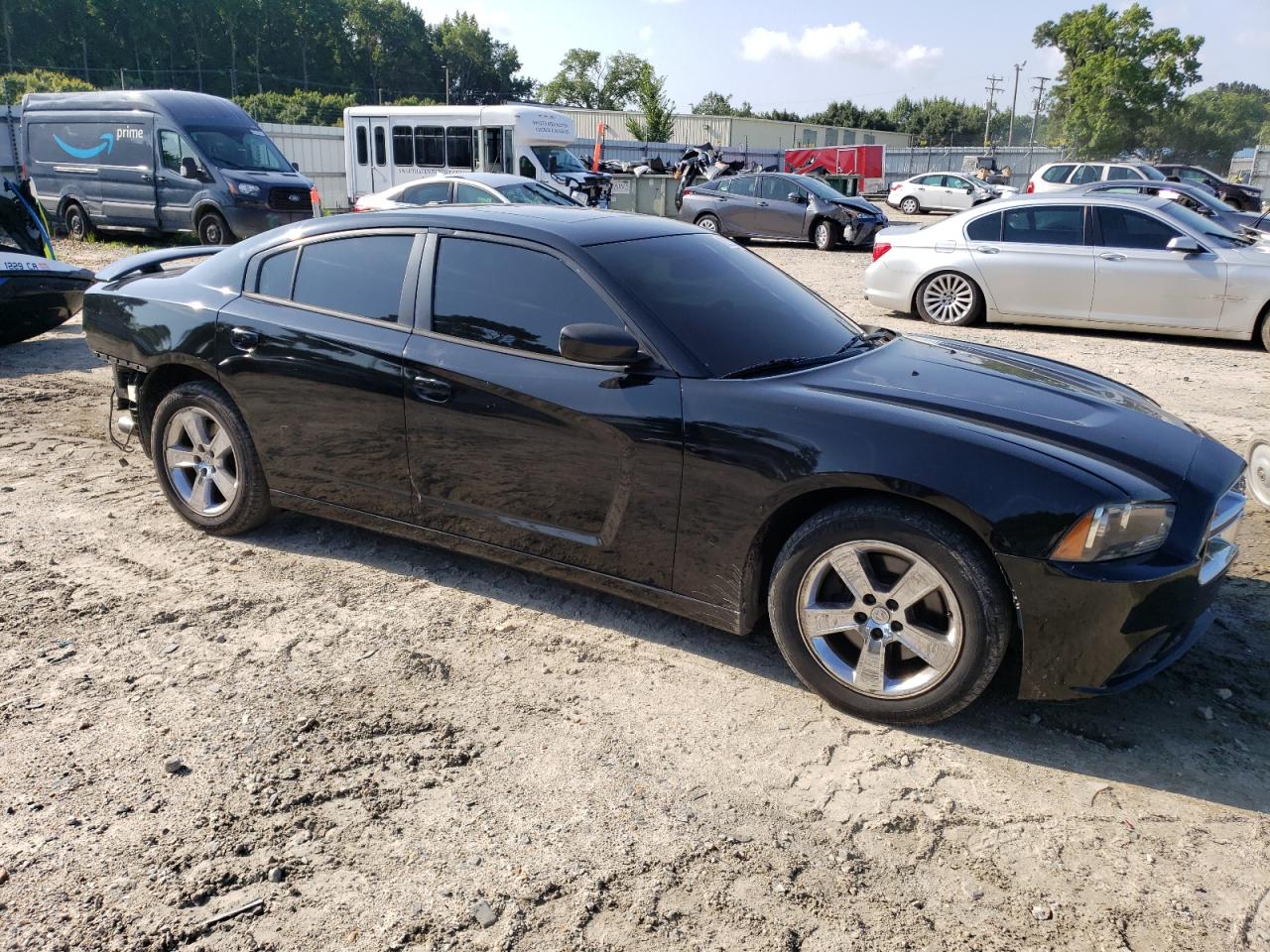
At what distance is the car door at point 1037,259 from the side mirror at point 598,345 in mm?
8572

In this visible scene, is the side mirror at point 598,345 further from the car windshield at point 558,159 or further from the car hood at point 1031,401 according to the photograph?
the car windshield at point 558,159

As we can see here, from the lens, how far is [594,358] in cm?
355

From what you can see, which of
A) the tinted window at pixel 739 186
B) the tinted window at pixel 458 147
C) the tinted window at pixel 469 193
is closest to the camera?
the tinted window at pixel 469 193

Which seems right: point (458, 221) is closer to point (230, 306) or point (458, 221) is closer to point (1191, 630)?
point (230, 306)

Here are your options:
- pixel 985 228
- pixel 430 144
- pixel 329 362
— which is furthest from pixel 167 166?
pixel 329 362

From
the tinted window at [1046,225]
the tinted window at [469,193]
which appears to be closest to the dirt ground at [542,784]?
the tinted window at [1046,225]

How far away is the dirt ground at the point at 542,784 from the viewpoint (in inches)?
97.1

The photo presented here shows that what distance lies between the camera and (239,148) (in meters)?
17.8

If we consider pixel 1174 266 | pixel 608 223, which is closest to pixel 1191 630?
pixel 608 223

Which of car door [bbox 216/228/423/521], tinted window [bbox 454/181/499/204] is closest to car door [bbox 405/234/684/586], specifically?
car door [bbox 216/228/423/521]

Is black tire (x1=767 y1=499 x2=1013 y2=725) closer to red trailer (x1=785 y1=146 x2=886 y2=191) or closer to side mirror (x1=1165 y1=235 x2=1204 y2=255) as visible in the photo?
side mirror (x1=1165 y1=235 x2=1204 y2=255)

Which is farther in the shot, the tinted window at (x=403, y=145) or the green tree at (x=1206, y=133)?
the green tree at (x=1206, y=133)

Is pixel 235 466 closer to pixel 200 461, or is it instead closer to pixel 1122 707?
pixel 200 461

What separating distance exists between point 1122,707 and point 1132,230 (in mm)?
8430
